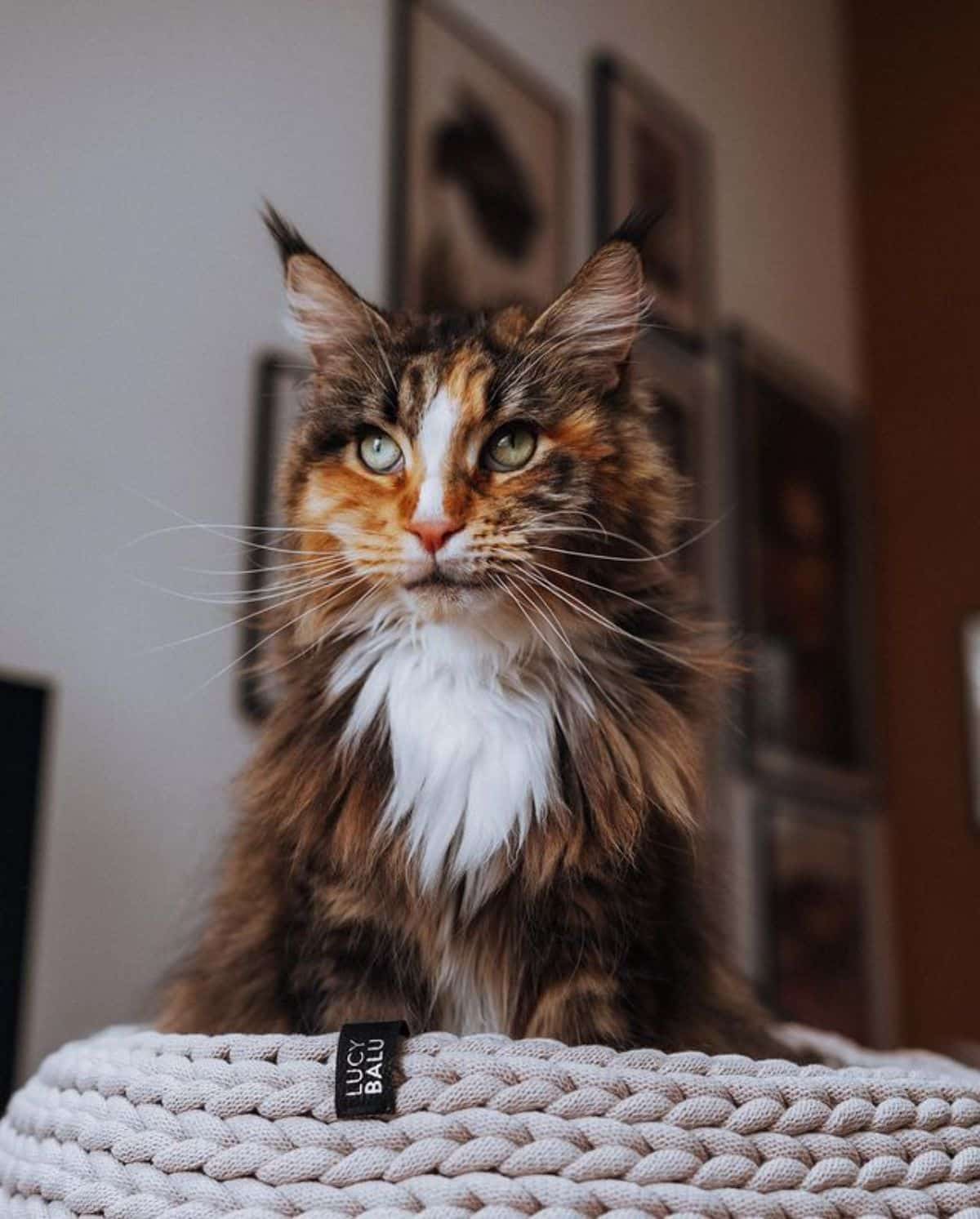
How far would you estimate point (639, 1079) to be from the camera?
0.69 meters

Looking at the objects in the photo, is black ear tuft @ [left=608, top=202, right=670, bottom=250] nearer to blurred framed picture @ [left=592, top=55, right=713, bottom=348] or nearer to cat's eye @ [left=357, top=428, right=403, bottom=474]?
cat's eye @ [left=357, top=428, right=403, bottom=474]

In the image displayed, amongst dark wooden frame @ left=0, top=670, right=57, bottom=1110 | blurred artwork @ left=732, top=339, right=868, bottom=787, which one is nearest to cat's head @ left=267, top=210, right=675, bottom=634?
dark wooden frame @ left=0, top=670, right=57, bottom=1110

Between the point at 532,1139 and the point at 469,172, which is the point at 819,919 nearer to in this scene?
the point at 469,172

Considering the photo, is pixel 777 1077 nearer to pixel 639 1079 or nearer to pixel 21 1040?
pixel 639 1079

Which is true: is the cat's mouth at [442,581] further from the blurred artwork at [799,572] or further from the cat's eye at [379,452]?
the blurred artwork at [799,572]

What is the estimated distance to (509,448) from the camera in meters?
0.91

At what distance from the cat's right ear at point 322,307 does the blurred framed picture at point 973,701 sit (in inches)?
96.1

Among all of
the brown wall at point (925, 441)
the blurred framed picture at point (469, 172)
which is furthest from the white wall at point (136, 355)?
the brown wall at point (925, 441)

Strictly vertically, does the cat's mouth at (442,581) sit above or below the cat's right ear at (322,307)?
below

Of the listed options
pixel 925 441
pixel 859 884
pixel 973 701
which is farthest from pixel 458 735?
pixel 925 441

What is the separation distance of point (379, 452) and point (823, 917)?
220 cm

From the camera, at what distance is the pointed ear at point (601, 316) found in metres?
0.89

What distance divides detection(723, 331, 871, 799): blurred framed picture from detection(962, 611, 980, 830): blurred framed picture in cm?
22

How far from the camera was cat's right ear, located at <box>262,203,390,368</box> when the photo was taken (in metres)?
0.92
